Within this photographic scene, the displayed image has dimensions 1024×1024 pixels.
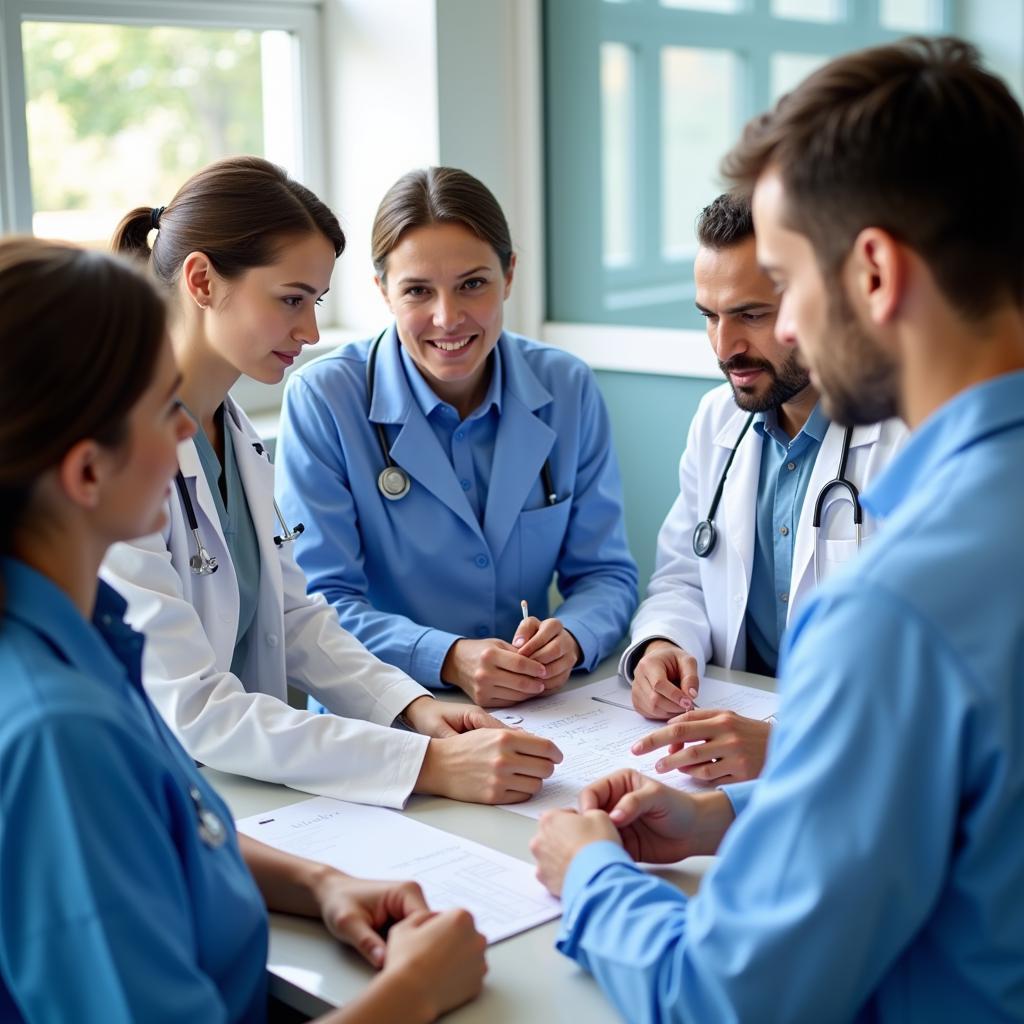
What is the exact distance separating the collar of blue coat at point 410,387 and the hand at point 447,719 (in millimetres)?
644

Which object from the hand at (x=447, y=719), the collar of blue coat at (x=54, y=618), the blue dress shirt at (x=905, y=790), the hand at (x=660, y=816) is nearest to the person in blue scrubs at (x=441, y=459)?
the hand at (x=447, y=719)

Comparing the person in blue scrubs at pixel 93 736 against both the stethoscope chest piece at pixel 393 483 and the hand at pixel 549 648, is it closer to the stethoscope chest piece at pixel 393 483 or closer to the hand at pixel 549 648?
the hand at pixel 549 648

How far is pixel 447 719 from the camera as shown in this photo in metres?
1.79

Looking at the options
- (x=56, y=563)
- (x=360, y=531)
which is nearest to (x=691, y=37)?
(x=360, y=531)

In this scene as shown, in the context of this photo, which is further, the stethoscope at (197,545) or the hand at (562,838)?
the stethoscope at (197,545)

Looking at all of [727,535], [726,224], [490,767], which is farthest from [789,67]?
[490,767]

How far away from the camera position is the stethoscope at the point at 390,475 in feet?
7.43

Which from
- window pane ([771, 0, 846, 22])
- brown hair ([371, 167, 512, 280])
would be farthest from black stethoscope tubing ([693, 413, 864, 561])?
window pane ([771, 0, 846, 22])

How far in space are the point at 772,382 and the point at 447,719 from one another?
78 centimetres

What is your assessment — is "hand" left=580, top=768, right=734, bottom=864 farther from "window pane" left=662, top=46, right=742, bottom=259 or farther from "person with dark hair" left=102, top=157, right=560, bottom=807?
"window pane" left=662, top=46, right=742, bottom=259

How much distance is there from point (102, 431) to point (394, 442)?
4.19ft

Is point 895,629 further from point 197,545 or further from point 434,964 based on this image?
point 197,545

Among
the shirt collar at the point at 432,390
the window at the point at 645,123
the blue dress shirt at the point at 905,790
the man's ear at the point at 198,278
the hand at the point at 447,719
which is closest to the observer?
the blue dress shirt at the point at 905,790

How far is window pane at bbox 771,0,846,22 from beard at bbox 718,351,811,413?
133cm
